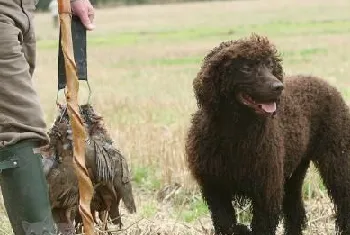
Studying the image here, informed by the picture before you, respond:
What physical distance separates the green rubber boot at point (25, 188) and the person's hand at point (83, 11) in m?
0.87

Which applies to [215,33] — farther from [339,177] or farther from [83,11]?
[83,11]

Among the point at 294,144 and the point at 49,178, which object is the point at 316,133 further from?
the point at 49,178

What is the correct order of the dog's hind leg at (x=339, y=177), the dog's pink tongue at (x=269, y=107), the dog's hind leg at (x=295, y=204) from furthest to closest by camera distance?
the dog's hind leg at (x=295, y=204)
the dog's hind leg at (x=339, y=177)
the dog's pink tongue at (x=269, y=107)

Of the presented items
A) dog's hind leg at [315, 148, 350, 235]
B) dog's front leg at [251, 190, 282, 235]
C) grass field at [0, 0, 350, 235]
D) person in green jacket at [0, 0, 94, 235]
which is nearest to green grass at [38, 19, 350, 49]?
grass field at [0, 0, 350, 235]

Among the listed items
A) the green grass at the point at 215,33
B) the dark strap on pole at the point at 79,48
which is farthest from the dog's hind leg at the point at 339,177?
the green grass at the point at 215,33

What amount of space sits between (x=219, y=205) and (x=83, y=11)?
6.33 ft

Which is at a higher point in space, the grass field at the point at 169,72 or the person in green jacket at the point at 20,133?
the person in green jacket at the point at 20,133

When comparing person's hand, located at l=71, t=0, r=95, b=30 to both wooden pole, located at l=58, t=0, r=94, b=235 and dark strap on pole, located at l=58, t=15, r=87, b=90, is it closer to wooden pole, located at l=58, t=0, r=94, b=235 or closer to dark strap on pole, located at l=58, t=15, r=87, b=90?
dark strap on pole, located at l=58, t=15, r=87, b=90

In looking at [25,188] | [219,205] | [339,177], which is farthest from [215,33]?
[25,188]

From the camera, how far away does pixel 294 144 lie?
619 centimetres

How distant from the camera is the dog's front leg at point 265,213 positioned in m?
5.84

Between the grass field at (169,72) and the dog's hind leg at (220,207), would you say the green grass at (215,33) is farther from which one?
the dog's hind leg at (220,207)

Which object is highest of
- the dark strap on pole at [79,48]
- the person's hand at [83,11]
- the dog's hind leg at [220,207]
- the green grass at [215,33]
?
the person's hand at [83,11]

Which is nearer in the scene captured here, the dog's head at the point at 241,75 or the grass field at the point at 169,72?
the dog's head at the point at 241,75
